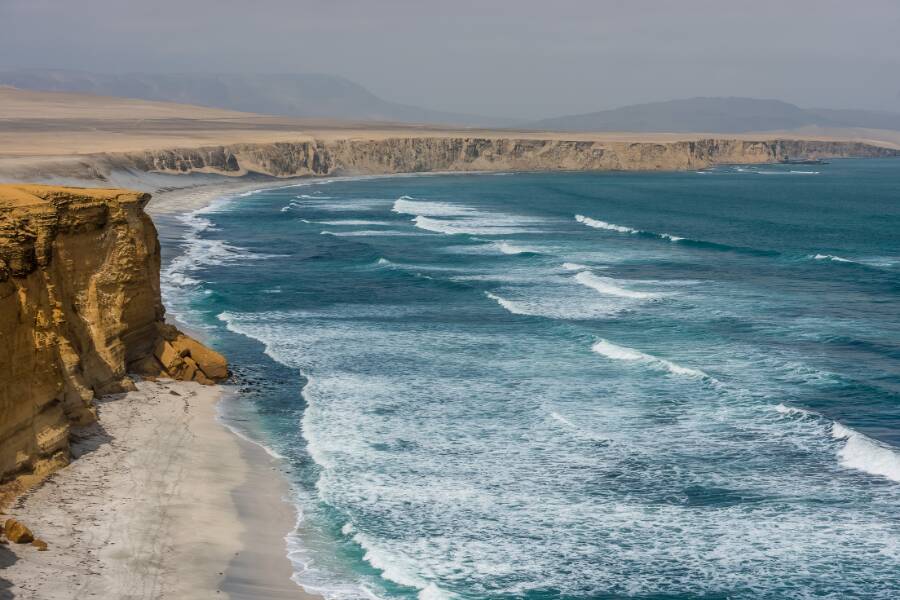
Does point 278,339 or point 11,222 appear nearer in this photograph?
point 11,222

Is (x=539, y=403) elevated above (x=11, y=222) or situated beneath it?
situated beneath

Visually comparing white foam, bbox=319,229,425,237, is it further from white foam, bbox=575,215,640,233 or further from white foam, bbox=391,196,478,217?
white foam, bbox=575,215,640,233

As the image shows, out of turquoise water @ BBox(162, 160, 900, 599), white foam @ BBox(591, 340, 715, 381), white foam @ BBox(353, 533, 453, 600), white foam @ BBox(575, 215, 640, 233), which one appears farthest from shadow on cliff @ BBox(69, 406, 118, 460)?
white foam @ BBox(575, 215, 640, 233)

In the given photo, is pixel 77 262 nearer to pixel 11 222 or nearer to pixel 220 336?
pixel 11 222

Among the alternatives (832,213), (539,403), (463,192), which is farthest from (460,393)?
(463,192)

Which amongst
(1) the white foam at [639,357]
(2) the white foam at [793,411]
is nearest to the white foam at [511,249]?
(1) the white foam at [639,357]

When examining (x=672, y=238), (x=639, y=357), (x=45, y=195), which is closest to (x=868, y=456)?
(x=639, y=357)

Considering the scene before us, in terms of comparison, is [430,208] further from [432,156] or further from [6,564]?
[6,564]
